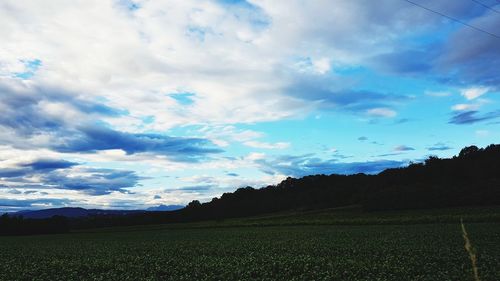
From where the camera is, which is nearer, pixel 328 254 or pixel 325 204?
pixel 328 254

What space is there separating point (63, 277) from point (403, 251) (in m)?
23.0

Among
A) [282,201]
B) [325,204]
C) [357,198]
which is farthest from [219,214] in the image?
[357,198]

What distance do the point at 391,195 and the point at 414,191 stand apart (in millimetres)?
5025

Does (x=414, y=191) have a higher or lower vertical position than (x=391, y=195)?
higher

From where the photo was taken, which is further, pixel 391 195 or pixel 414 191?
pixel 391 195

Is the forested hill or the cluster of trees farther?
the cluster of trees

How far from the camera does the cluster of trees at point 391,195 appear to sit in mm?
89000

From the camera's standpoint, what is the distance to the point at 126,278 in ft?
77.0

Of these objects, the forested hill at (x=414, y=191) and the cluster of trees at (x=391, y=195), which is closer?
the forested hill at (x=414, y=191)

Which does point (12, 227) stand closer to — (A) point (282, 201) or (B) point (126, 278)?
(A) point (282, 201)

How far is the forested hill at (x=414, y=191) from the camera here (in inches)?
3433

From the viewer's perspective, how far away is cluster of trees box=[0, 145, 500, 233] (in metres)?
89.0

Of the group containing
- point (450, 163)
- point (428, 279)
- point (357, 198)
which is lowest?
point (428, 279)

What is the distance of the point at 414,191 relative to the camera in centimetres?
9281
